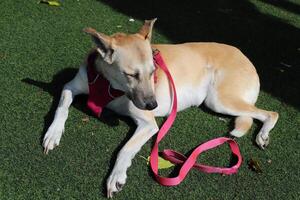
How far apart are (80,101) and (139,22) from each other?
89.6 inches

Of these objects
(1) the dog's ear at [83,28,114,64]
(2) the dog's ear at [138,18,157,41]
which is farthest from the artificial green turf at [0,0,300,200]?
(2) the dog's ear at [138,18,157,41]

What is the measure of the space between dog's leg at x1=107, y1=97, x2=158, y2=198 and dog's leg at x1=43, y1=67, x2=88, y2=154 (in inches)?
14.2

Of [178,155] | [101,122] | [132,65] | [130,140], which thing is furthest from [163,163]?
[132,65]

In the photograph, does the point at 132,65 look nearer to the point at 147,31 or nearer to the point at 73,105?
the point at 147,31

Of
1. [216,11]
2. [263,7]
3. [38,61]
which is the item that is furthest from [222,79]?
[263,7]

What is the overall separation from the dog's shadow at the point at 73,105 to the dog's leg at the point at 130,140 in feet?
0.36

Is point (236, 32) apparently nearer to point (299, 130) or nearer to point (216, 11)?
point (216, 11)

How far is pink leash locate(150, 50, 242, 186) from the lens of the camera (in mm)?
4176

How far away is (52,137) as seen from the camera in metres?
4.32

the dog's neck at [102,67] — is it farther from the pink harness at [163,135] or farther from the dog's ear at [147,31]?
the dog's ear at [147,31]

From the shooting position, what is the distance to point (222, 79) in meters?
5.20

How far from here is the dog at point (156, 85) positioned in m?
4.30

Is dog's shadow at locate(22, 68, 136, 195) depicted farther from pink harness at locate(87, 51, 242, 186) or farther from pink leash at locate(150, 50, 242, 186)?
pink leash at locate(150, 50, 242, 186)

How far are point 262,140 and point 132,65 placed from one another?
149 centimetres
